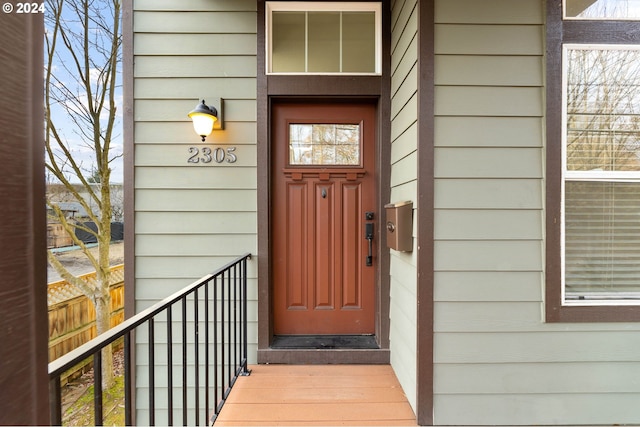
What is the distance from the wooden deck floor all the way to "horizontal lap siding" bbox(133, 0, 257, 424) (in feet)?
1.10

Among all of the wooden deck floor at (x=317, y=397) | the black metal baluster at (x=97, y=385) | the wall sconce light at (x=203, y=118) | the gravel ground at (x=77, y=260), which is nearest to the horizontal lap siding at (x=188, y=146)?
the wall sconce light at (x=203, y=118)

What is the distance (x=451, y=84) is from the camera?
163 centimetres

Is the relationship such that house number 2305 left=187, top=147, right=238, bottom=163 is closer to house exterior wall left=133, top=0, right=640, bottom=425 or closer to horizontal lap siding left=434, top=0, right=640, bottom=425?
house exterior wall left=133, top=0, right=640, bottom=425

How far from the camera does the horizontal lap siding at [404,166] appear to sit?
1.72 meters

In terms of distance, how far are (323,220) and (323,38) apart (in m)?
1.35

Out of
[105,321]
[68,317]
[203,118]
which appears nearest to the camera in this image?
[203,118]

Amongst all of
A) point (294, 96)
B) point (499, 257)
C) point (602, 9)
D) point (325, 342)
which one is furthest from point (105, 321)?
point (602, 9)

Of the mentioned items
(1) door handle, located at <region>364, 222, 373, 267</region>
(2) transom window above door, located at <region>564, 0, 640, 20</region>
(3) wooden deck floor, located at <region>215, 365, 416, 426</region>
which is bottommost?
(3) wooden deck floor, located at <region>215, 365, 416, 426</region>

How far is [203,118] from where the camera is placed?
205 cm

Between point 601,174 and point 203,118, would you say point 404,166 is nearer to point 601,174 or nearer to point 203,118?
point 601,174

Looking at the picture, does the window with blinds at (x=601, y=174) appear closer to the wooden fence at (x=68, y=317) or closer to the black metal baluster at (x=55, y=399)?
the black metal baluster at (x=55, y=399)

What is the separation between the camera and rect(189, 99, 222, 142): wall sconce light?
203 centimetres

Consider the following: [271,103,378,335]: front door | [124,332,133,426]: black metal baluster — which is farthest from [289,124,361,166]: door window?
[124,332,133,426]: black metal baluster

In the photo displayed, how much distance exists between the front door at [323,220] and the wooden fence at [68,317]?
350 centimetres
